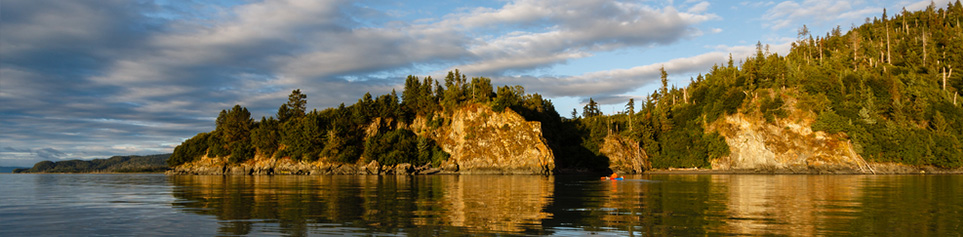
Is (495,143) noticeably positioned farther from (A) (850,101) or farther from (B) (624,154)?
(A) (850,101)

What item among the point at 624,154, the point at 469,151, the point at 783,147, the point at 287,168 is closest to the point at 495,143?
the point at 469,151

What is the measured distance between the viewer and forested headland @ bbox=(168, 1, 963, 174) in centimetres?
11019

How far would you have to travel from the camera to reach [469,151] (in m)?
132

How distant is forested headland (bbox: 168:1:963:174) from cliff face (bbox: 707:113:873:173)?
27cm

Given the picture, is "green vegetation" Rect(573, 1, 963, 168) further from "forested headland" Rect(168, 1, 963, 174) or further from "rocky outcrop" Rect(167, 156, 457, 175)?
"rocky outcrop" Rect(167, 156, 457, 175)

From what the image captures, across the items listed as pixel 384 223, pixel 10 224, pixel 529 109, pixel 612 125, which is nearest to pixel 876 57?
pixel 612 125

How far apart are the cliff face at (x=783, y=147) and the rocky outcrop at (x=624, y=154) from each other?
63.3 ft

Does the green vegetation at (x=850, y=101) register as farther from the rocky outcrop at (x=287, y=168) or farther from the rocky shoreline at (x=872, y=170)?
the rocky outcrop at (x=287, y=168)

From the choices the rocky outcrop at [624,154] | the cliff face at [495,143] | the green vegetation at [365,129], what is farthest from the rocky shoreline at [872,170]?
the green vegetation at [365,129]

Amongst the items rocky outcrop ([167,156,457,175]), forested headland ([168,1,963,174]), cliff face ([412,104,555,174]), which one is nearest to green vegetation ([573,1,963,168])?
forested headland ([168,1,963,174])

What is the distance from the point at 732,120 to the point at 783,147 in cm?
1623

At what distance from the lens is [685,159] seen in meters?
138

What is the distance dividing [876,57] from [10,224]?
187387 mm

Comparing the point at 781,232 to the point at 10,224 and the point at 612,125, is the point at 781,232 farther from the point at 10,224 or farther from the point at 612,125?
the point at 612,125
